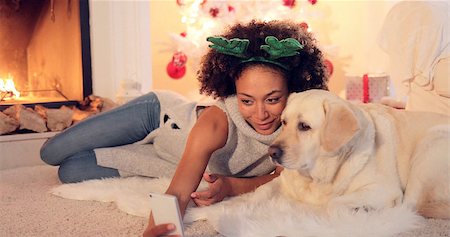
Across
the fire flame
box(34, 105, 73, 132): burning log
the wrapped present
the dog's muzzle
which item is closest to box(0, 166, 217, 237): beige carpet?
the dog's muzzle

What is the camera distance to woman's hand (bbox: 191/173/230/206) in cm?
172

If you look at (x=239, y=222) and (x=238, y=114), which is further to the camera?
(x=238, y=114)

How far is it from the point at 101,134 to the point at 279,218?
1049 mm

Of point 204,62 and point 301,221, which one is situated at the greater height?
point 204,62

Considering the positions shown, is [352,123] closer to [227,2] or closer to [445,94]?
[445,94]

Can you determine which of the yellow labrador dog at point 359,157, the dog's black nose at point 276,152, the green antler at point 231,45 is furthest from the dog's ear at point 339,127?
the green antler at point 231,45

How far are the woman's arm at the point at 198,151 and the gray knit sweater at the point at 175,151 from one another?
0.08 meters

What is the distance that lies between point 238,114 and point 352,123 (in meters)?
0.44

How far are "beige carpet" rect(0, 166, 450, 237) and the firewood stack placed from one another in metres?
0.63

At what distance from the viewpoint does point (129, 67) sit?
127 inches

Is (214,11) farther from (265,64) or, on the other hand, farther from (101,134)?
(265,64)

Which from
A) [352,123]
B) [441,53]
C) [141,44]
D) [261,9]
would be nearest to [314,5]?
[261,9]

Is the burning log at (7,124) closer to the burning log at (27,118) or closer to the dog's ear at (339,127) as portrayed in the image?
the burning log at (27,118)

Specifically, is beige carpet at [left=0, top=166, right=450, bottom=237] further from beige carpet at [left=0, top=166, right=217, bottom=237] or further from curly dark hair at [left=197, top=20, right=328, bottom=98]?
curly dark hair at [left=197, top=20, right=328, bottom=98]
